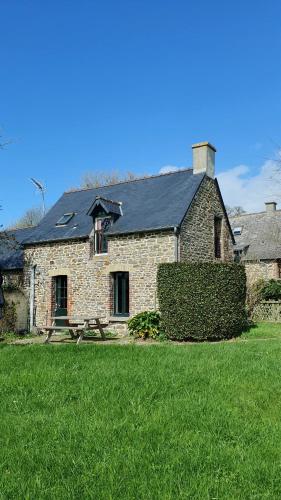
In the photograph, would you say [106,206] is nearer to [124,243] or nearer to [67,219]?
[124,243]

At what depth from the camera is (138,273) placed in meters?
17.0

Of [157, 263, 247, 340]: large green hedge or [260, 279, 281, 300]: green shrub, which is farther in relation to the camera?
[260, 279, 281, 300]: green shrub

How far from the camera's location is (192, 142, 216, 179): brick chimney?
19.0 metres

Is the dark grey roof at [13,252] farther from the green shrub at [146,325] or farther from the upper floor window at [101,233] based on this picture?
the green shrub at [146,325]

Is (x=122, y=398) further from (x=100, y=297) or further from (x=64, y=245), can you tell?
(x=64, y=245)

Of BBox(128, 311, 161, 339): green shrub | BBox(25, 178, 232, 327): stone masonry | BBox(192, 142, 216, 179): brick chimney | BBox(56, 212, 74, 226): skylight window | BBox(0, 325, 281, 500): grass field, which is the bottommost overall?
BBox(0, 325, 281, 500): grass field

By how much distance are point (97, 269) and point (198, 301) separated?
17.0ft

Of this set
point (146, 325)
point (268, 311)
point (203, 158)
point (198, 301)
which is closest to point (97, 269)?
point (146, 325)

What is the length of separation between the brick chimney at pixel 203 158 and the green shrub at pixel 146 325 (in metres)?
6.88

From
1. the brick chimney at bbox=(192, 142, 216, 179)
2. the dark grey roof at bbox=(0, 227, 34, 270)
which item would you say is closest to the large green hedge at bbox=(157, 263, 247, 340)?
the brick chimney at bbox=(192, 142, 216, 179)

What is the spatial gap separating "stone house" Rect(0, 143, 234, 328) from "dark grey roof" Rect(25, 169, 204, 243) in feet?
0.16

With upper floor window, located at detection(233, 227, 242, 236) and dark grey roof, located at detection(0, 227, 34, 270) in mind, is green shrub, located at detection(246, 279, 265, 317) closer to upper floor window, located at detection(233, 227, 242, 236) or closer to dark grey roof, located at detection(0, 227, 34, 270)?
dark grey roof, located at detection(0, 227, 34, 270)

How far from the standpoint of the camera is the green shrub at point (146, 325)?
49.8 feet

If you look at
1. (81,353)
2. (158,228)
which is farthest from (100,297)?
(81,353)
